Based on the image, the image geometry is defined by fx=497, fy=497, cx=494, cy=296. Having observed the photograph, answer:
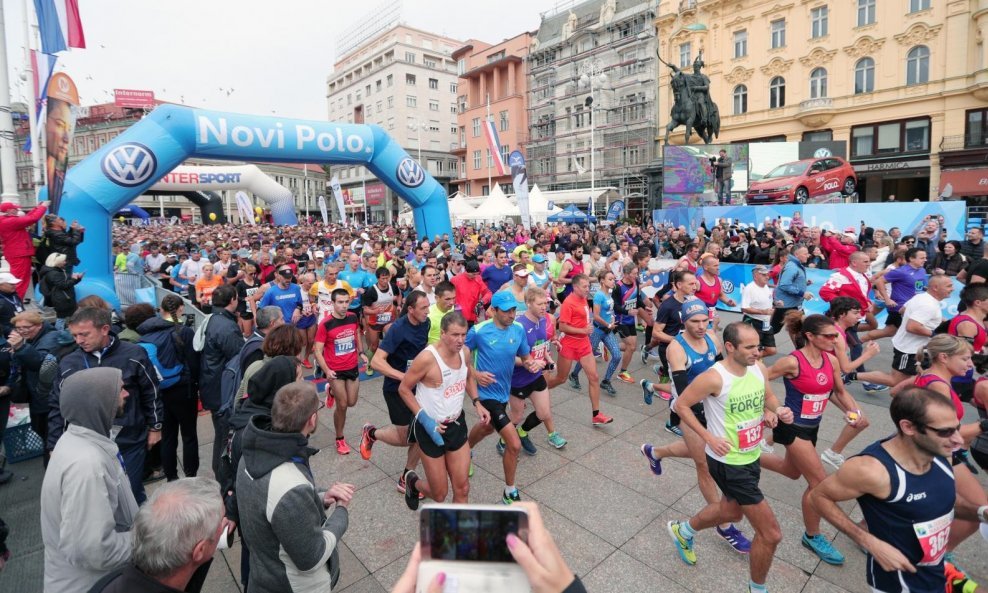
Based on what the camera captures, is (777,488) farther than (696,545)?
Yes

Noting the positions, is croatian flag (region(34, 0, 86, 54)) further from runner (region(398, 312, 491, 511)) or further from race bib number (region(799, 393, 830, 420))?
race bib number (region(799, 393, 830, 420))

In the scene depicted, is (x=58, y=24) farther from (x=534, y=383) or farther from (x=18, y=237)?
(x=534, y=383)

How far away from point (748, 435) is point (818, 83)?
38.6 m

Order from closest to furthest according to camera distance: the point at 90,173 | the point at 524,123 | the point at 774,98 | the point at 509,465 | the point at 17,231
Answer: the point at 509,465
the point at 17,231
the point at 90,173
the point at 774,98
the point at 524,123

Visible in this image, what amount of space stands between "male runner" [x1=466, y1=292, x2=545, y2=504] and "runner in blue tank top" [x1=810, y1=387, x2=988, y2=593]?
258cm

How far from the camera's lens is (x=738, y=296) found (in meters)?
11.5

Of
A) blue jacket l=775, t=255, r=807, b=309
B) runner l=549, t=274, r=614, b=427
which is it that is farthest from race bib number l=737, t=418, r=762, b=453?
blue jacket l=775, t=255, r=807, b=309

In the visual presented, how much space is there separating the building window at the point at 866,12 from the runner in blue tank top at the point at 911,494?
39323 mm

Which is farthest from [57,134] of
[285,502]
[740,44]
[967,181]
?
[740,44]

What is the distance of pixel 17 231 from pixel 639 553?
31.1 feet

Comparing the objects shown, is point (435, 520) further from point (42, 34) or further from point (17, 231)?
point (42, 34)

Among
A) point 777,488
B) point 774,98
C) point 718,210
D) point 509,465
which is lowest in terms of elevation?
point 777,488

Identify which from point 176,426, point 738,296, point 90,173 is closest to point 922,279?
point 738,296

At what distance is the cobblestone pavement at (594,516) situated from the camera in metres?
3.49
